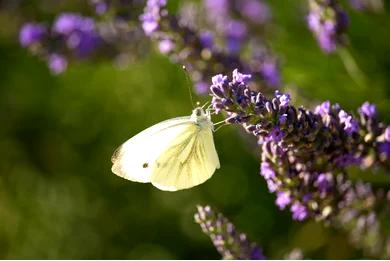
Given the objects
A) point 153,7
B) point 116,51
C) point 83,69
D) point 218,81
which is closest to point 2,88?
point 83,69

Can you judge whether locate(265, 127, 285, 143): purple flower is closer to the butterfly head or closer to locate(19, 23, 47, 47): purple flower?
the butterfly head

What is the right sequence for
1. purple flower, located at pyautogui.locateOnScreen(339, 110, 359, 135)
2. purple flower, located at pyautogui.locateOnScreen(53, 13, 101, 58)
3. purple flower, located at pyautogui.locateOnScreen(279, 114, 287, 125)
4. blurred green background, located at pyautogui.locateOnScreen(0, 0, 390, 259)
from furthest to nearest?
blurred green background, located at pyautogui.locateOnScreen(0, 0, 390, 259)
purple flower, located at pyautogui.locateOnScreen(53, 13, 101, 58)
purple flower, located at pyautogui.locateOnScreen(339, 110, 359, 135)
purple flower, located at pyautogui.locateOnScreen(279, 114, 287, 125)

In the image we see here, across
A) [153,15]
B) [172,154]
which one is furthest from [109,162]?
[172,154]

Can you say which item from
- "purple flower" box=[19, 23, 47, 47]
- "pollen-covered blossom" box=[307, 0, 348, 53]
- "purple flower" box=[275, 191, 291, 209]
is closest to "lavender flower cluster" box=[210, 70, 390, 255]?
"purple flower" box=[275, 191, 291, 209]

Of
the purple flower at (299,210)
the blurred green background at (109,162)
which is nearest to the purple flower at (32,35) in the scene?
the blurred green background at (109,162)

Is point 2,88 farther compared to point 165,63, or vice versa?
point 2,88

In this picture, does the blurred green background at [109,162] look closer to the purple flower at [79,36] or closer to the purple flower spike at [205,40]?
the purple flower at [79,36]

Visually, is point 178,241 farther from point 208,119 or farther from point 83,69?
point 208,119
